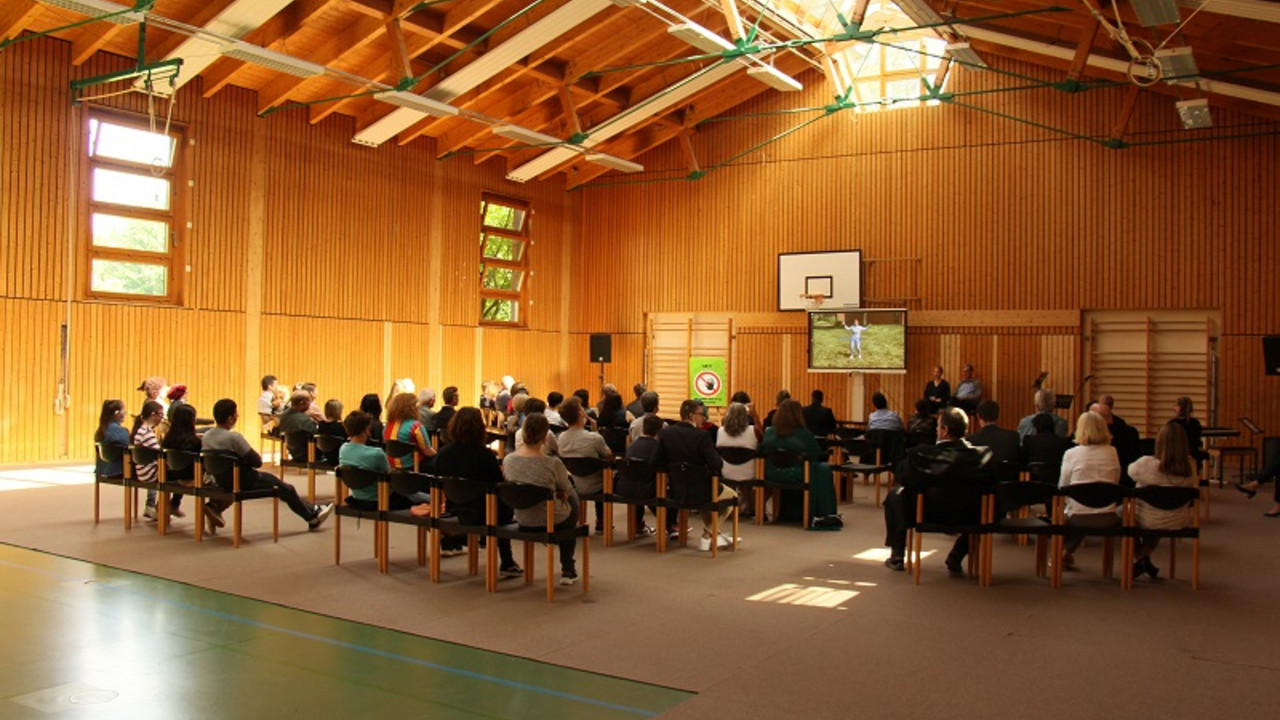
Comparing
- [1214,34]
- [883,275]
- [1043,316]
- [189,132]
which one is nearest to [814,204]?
[883,275]

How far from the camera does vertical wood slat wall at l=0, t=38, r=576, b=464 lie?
12109 mm

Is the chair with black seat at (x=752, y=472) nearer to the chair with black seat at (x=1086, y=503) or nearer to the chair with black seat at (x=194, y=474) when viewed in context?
the chair with black seat at (x=1086, y=503)

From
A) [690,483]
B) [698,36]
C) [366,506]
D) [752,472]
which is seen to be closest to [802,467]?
[752,472]

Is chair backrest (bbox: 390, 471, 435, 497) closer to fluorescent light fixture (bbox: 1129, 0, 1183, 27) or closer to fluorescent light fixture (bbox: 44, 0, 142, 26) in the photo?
fluorescent light fixture (bbox: 44, 0, 142, 26)

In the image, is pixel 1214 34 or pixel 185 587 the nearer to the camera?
pixel 185 587

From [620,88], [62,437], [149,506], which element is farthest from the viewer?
[620,88]

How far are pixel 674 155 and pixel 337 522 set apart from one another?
14.0m

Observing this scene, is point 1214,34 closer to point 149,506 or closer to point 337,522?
point 337,522

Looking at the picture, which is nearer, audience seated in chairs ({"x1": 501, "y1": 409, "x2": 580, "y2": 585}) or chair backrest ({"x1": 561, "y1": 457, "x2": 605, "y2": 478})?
audience seated in chairs ({"x1": 501, "y1": 409, "x2": 580, "y2": 585})

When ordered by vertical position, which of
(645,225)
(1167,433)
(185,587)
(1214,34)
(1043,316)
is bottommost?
(185,587)

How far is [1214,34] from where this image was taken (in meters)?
11.6

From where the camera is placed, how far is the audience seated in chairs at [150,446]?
26.0 ft

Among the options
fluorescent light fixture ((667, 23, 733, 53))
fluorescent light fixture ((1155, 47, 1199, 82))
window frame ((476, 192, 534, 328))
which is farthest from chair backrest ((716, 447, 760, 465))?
window frame ((476, 192, 534, 328))

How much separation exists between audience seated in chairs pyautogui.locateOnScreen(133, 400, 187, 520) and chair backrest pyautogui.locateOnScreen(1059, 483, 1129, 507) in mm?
→ 6809
